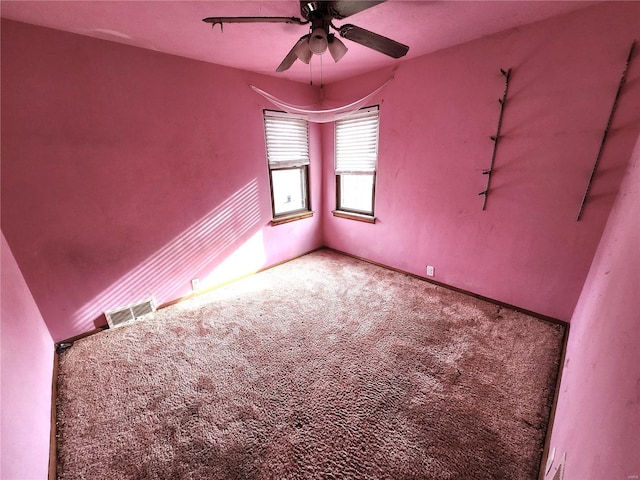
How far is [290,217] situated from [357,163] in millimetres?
1194

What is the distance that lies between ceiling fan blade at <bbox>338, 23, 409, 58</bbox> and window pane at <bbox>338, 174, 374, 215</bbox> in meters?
1.85

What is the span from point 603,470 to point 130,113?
11.0 ft

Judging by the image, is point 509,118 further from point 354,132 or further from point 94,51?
point 94,51

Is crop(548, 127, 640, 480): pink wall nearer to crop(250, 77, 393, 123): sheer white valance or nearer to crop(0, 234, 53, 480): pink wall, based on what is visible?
crop(0, 234, 53, 480): pink wall

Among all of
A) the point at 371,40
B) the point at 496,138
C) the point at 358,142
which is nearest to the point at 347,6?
the point at 371,40

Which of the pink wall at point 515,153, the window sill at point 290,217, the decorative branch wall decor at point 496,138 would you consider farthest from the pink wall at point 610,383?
the window sill at point 290,217

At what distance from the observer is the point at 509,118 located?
2240 millimetres

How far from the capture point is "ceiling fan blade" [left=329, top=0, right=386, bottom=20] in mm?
1292

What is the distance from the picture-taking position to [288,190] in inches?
151

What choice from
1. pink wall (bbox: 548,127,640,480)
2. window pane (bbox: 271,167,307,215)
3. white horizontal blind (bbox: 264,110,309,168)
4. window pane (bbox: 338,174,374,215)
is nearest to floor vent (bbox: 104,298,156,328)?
window pane (bbox: 271,167,307,215)

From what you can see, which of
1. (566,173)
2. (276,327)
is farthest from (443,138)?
(276,327)

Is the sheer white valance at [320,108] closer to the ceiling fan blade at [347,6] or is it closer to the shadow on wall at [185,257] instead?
the shadow on wall at [185,257]

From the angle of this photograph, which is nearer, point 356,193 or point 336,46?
point 336,46

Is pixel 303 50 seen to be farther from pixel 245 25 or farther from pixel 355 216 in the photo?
pixel 355 216
